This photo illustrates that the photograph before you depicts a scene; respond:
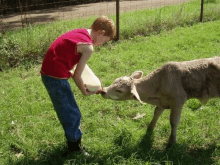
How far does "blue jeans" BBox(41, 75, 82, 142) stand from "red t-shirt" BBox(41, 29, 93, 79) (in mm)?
106

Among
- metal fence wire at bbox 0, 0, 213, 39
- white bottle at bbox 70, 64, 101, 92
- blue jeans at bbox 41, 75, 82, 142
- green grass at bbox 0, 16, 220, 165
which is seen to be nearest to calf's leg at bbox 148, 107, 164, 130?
green grass at bbox 0, 16, 220, 165

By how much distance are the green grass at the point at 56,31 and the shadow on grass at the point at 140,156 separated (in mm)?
3707

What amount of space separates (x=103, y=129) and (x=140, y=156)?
34.7 inches

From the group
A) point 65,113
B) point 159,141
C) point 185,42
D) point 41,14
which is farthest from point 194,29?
point 41,14

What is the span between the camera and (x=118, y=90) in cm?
389

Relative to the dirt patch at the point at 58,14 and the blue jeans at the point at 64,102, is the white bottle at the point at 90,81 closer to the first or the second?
the blue jeans at the point at 64,102

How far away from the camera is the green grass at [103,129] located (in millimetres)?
3838

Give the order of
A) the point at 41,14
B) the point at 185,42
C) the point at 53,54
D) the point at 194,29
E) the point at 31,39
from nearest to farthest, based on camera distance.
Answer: the point at 53,54
the point at 31,39
the point at 185,42
the point at 194,29
the point at 41,14

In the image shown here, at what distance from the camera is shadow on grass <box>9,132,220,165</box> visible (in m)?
3.72

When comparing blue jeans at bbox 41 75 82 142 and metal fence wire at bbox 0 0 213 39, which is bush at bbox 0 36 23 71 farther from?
metal fence wire at bbox 0 0 213 39

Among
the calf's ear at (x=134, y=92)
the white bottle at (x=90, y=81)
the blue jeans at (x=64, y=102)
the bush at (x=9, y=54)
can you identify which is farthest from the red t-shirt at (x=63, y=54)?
the bush at (x=9, y=54)

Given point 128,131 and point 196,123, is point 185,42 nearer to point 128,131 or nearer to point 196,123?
point 196,123

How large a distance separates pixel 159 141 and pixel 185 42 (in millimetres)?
4720

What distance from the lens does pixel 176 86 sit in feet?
12.7
